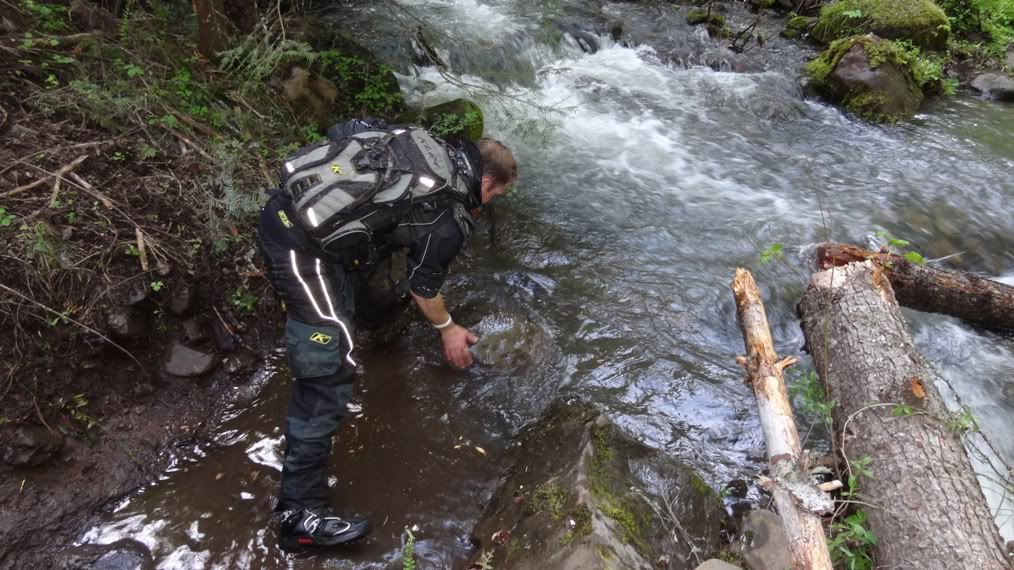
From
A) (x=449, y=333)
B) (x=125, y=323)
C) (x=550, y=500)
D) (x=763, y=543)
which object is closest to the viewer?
(x=550, y=500)

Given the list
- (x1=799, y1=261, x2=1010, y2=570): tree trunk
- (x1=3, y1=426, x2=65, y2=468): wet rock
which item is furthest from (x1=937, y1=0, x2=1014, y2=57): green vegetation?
(x1=3, y1=426, x2=65, y2=468): wet rock

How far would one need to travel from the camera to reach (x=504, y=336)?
13.3 ft

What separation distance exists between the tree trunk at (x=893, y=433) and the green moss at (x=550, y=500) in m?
1.48

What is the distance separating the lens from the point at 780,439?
2.92 meters

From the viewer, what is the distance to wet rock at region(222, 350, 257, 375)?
3674 mm

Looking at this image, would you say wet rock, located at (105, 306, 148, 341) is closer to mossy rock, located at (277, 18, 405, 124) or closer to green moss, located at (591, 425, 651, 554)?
mossy rock, located at (277, 18, 405, 124)

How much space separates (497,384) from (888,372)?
2.38m

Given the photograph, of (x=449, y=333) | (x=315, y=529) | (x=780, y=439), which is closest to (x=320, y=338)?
(x=449, y=333)

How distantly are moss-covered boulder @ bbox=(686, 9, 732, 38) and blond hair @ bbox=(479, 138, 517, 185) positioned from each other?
8973 millimetres

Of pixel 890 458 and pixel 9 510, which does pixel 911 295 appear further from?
pixel 9 510

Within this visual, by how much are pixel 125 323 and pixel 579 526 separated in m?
2.87

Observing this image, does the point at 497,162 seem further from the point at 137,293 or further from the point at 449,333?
the point at 137,293

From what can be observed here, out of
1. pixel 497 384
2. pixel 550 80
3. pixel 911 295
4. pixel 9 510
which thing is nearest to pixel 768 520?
pixel 497 384

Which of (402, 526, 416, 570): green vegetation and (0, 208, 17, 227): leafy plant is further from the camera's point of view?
(0, 208, 17, 227): leafy plant
